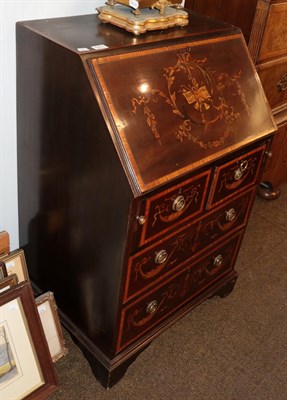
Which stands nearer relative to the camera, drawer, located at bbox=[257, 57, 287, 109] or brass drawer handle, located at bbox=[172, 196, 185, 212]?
brass drawer handle, located at bbox=[172, 196, 185, 212]

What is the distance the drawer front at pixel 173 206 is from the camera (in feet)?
3.93

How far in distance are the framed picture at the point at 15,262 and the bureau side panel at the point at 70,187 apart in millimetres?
106

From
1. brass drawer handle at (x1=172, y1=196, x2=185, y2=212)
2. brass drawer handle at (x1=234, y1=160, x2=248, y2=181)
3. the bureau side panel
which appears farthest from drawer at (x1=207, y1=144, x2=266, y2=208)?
the bureau side panel

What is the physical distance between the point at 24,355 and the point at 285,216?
5.81ft

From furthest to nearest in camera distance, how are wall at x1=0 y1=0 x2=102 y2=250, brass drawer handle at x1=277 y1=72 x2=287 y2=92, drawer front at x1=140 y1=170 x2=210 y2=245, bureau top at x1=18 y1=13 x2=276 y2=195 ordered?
1. brass drawer handle at x1=277 y1=72 x2=287 y2=92
2. wall at x1=0 y1=0 x2=102 y2=250
3. drawer front at x1=140 y1=170 x2=210 y2=245
4. bureau top at x1=18 y1=13 x2=276 y2=195

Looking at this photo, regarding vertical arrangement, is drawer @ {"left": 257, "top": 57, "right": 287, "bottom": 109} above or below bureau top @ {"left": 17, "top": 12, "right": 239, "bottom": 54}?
below

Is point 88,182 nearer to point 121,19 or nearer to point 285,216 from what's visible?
point 121,19

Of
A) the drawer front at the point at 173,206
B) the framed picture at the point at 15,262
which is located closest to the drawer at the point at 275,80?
the drawer front at the point at 173,206

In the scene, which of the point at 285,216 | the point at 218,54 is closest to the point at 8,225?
the point at 218,54

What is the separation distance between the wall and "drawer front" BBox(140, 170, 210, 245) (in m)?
0.61

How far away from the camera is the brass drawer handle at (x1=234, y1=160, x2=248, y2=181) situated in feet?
4.78

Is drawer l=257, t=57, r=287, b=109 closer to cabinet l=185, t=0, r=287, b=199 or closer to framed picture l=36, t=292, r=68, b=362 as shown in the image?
cabinet l=185, t=0, r=287, b=199

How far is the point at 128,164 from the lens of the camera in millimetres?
1077

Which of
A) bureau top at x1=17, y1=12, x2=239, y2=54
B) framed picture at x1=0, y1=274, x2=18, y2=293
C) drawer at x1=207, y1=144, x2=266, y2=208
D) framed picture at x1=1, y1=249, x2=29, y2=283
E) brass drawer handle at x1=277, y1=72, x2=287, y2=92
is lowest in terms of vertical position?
framed picture at x1=1, y1=249, x2=29, y2=283
